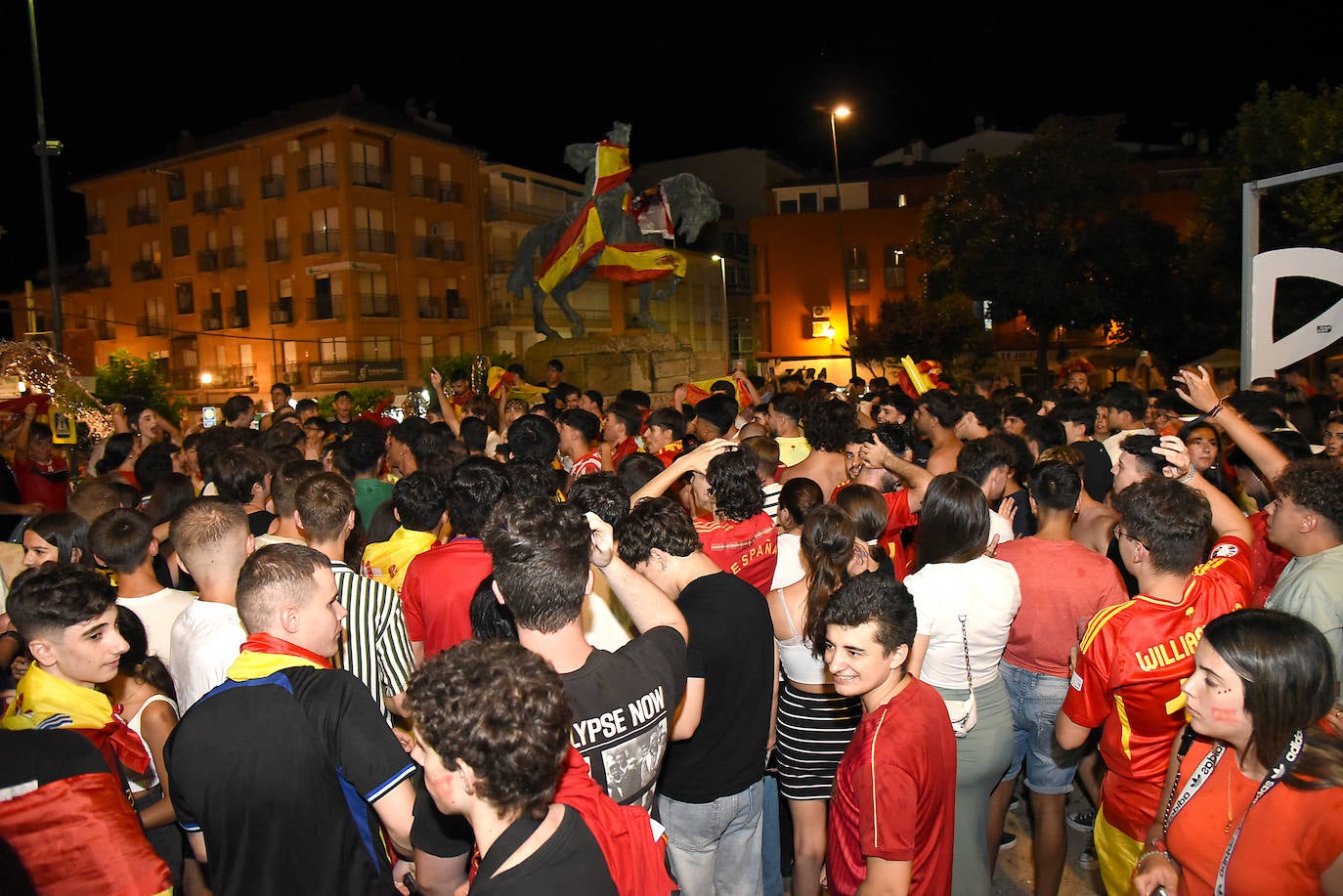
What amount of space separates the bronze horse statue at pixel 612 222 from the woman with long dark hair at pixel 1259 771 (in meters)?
15.9

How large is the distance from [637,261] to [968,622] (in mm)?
14995

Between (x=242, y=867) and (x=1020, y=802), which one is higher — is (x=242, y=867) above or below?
above

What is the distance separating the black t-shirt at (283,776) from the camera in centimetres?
240

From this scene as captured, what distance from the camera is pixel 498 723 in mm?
1803

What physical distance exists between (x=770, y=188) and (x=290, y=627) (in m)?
44.5

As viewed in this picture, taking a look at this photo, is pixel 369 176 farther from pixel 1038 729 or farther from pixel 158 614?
pixel 1038 729

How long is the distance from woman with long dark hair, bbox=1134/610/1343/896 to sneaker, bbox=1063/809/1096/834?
267 centimetres

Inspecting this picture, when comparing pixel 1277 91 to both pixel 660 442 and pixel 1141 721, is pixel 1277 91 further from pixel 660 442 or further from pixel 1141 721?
pixel 1141 721

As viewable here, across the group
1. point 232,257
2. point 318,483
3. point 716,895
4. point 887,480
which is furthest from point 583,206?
point 232,257

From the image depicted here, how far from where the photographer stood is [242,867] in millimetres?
2416

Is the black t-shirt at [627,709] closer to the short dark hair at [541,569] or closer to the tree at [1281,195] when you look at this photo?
the short dark hair at [541,569]

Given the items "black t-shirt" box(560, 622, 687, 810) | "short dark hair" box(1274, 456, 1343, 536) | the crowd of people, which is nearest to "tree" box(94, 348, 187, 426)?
the crowd of people

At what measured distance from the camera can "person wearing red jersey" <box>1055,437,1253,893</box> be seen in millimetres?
3078

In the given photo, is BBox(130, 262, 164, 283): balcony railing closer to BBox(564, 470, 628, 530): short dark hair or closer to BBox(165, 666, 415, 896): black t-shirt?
BBox(564, 470, 628, 530): short dark hair
